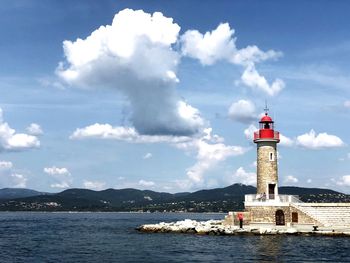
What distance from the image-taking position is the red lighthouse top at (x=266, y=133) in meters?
56.8

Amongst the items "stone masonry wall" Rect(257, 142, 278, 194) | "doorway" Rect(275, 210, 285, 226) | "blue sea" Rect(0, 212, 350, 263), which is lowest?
"blue sea" Rect(0, 212, 350, 263)

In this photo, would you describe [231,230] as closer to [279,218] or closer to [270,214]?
[270,214]

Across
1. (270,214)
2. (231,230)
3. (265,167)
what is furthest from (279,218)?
(265,167)

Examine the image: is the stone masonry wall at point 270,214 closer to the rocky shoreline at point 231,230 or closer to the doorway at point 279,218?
the doorway at point 279,218

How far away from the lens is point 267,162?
2222 inches

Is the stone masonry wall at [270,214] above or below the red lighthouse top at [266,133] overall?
below

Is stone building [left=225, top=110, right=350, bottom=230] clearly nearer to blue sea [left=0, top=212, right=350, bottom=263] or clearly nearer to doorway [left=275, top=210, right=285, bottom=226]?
doorway [left=275, top=210, right=285, bottom=226]

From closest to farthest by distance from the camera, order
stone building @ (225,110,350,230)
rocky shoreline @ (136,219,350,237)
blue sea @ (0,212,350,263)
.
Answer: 1. blue sea @ (0,212,350,263)
2. rocky shoreline @ (136,219,350,237)
3. stone building @ (225,110,350,230)

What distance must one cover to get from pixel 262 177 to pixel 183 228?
37.6 ft

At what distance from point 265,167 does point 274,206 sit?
423 cm

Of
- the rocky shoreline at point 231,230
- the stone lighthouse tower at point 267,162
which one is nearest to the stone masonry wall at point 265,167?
the stone lighthouse tower at point 267,162

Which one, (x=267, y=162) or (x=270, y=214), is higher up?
(x=267, y=162)

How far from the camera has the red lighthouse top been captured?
5675 centimetres

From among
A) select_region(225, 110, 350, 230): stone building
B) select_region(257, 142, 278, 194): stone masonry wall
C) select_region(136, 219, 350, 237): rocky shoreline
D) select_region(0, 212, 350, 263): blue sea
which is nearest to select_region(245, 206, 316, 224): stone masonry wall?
select_region(225, 110, 350, 230): stone building
